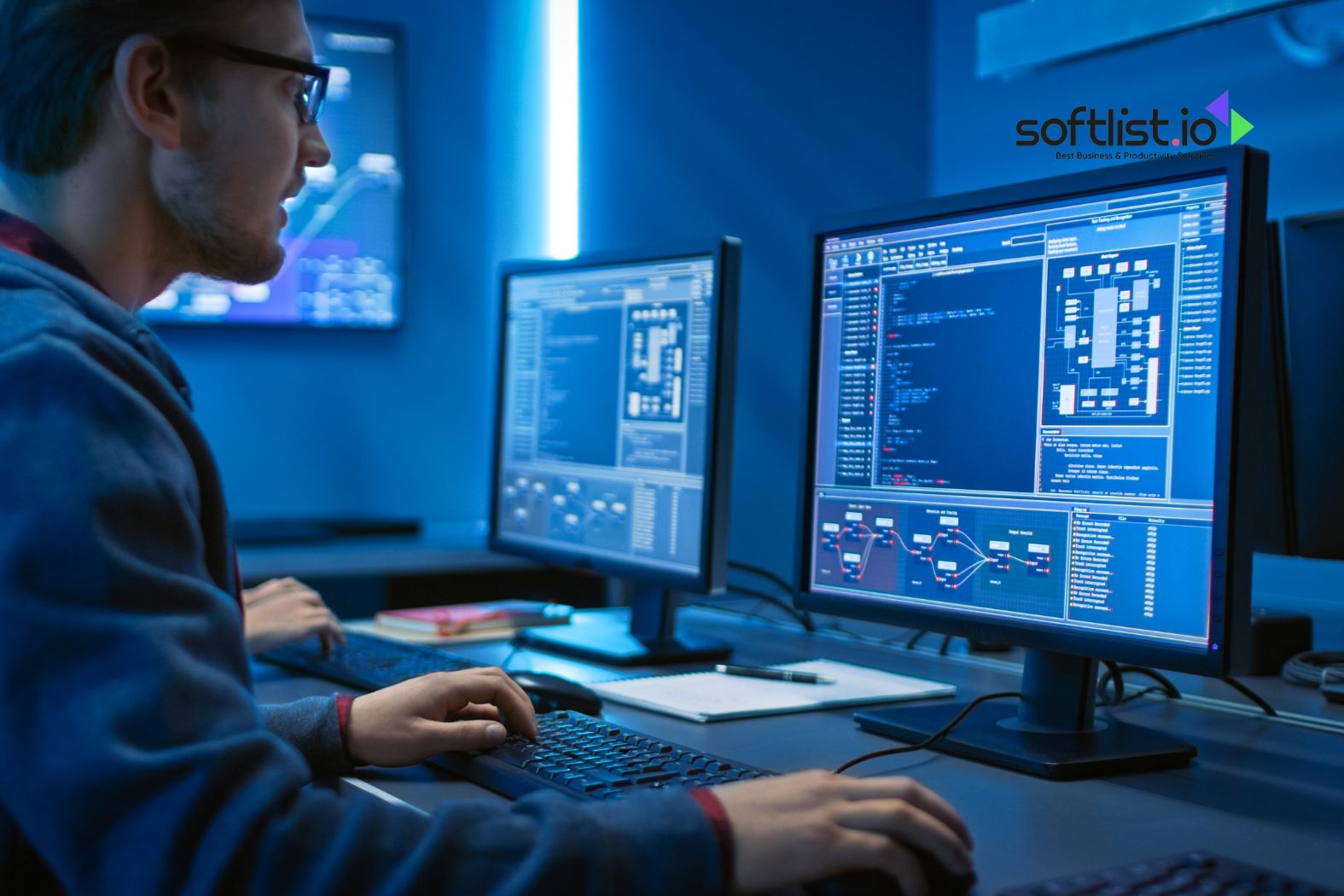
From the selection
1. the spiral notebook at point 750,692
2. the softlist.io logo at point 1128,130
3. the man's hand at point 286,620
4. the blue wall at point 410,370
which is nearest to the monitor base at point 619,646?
the spiral notebook at point 750,692

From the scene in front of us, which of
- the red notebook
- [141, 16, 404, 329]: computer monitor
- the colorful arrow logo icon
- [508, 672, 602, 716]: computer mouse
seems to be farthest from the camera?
the colorful arrow logo icon

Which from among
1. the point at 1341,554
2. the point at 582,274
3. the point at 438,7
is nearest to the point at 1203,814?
the point at 1341,554

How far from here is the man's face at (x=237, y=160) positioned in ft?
3.04

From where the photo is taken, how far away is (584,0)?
2.88 metres

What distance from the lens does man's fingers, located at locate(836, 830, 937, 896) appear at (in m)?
0.71

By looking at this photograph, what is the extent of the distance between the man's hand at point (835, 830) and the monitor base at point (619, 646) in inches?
34.6

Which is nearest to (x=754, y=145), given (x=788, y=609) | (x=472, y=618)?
(x=788, y=609)

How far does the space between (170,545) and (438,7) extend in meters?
2.31

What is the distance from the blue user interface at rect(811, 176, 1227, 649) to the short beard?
620 mm

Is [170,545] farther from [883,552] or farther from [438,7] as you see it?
[438,7]

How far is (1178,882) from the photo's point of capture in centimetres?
73

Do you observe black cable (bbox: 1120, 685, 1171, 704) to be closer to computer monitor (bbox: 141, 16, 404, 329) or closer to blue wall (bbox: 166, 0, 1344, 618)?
blue wall (bbox: 166, 0, 1344, 618)

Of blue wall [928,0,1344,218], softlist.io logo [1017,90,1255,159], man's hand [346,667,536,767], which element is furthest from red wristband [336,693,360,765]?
softlist.io logo [1017,90,1255,159]

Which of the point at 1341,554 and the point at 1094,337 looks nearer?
the point at 1094,337
